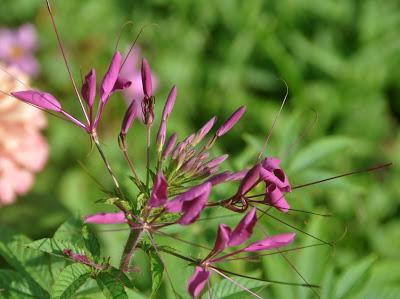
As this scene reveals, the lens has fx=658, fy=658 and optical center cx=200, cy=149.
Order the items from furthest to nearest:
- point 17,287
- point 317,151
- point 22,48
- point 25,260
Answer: point 22,48 < point 317,151 < point 25,260 < point 17,287

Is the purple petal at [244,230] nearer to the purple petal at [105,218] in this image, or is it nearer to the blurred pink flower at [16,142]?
the purple petal at [105,218]

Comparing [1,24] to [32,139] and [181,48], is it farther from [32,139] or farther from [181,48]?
[32,139]

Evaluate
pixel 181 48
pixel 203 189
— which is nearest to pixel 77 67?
pixel 181 48

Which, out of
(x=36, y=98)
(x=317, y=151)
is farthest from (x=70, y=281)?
(x=317, y=151)

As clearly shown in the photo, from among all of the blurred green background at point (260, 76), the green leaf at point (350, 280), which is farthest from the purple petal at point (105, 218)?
the blurred green background at point (260, 76)

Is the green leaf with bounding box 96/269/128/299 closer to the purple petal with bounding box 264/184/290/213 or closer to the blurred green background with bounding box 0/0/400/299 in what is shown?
the purple petal with bounding box 264/184/290/213

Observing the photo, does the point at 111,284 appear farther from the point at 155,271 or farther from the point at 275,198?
the point at 275,198
